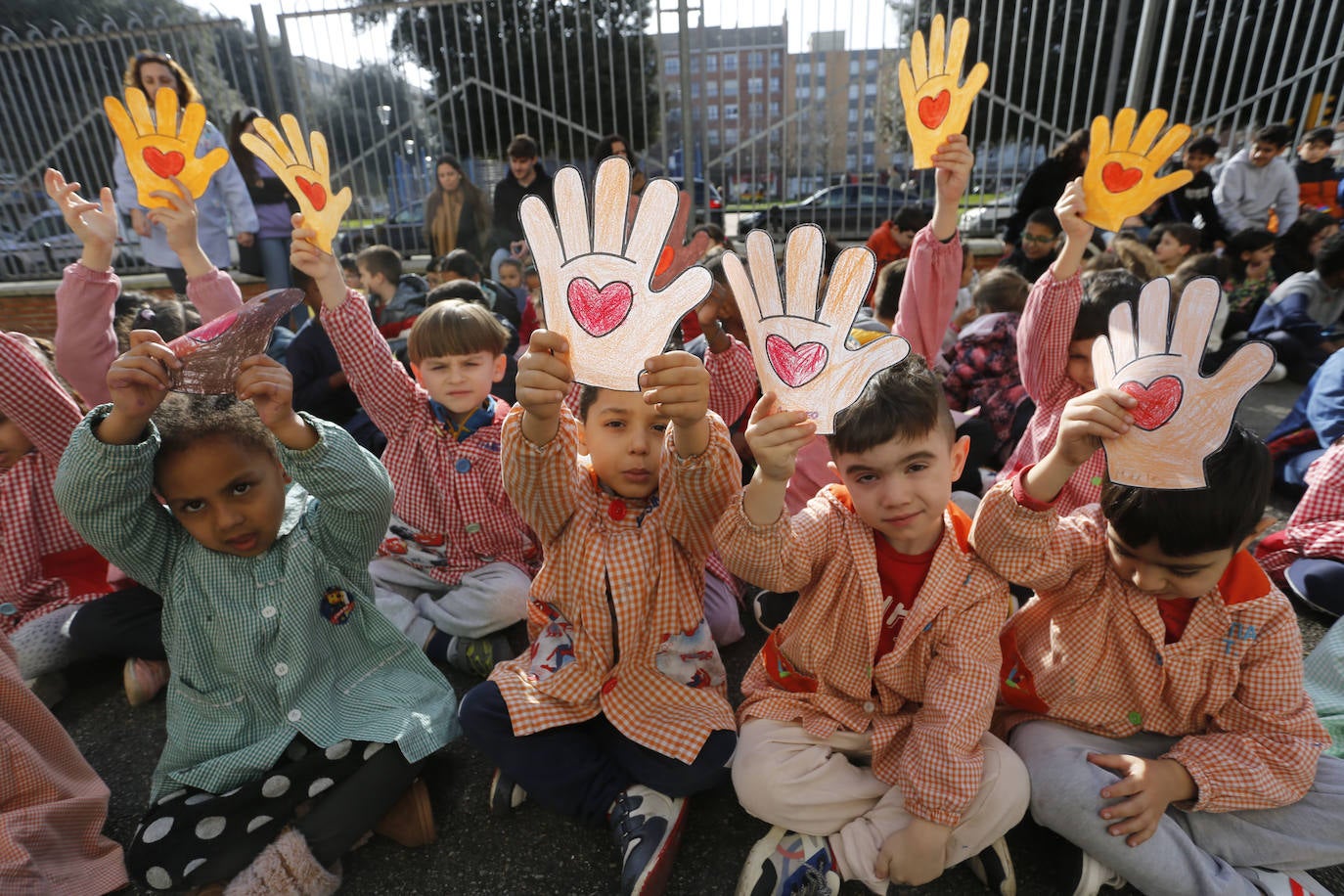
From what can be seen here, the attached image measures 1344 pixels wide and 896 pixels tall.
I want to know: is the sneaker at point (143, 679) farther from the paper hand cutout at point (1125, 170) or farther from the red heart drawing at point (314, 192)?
the paper hand cutout at point (1125, 170)

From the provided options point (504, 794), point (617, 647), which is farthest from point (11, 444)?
point (617, 647)

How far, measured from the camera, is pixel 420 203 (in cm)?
688

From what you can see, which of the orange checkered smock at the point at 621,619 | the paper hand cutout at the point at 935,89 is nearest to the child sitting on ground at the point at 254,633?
the orange checkered smock at the point at 621,619

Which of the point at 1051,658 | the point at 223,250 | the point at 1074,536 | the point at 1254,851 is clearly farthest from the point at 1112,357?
the point at 223,250

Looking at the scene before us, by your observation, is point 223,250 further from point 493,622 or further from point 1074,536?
point 1074,536

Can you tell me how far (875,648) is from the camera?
1456 mm

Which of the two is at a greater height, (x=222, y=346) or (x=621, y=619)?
(x=222, y=346)

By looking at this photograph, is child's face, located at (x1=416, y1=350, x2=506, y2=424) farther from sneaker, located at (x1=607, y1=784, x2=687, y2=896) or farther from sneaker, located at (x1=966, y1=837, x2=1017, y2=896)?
sneaker, located at (x1=966, y1=837, x2=1017, y2=896)

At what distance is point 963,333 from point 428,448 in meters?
2.18

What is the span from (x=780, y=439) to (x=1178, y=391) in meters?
0.67

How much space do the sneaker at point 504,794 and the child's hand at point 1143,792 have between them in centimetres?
113

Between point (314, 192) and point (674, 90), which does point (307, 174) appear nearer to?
point (314, 192)

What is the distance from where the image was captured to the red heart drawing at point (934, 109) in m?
2.06

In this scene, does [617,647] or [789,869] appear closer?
[789,869]
